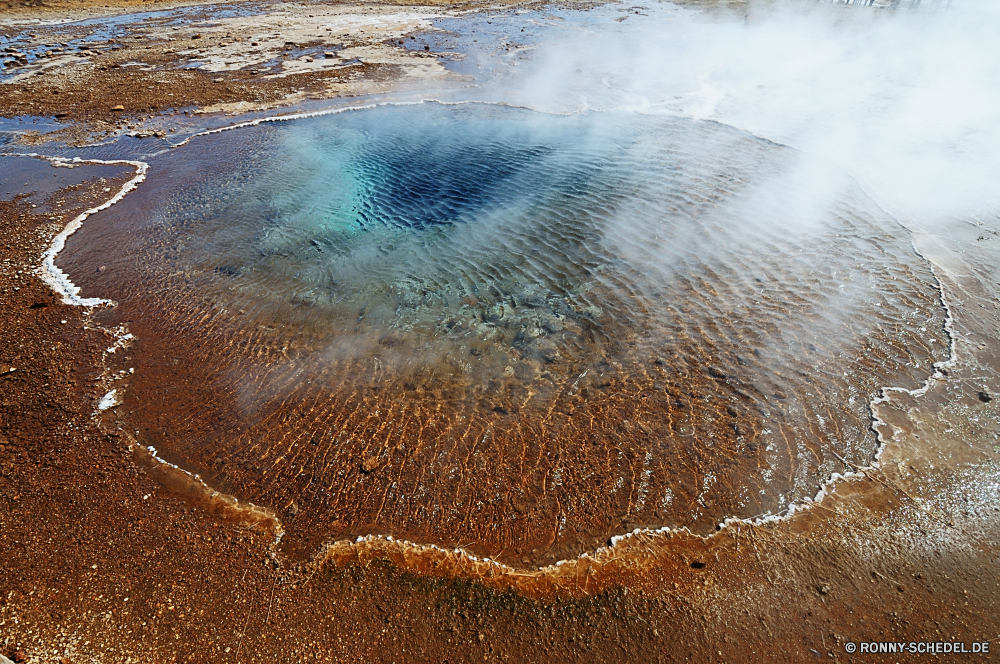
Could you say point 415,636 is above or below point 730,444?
below

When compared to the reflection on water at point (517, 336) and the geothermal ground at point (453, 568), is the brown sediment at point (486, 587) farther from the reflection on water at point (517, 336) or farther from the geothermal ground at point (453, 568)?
the reflection on water at point (517, 336)

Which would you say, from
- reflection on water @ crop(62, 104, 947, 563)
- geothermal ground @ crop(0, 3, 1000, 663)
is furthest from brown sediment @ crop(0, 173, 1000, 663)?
reflection on water @ crop(62, 104, 947, 563)

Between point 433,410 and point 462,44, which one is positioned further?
point 462,44

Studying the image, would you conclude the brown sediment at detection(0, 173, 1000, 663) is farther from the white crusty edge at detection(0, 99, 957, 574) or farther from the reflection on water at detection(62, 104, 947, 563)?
the reflection on water at detection(62, 104, 947, 563)

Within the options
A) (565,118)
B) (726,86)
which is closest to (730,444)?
(565,118)

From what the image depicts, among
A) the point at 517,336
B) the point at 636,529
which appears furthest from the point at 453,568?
the point at 517,336

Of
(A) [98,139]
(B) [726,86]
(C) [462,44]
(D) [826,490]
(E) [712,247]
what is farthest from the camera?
(C) [462,44]

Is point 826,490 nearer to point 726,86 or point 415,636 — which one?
point 415,636

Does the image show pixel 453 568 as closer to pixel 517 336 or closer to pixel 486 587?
pixel 486 587
